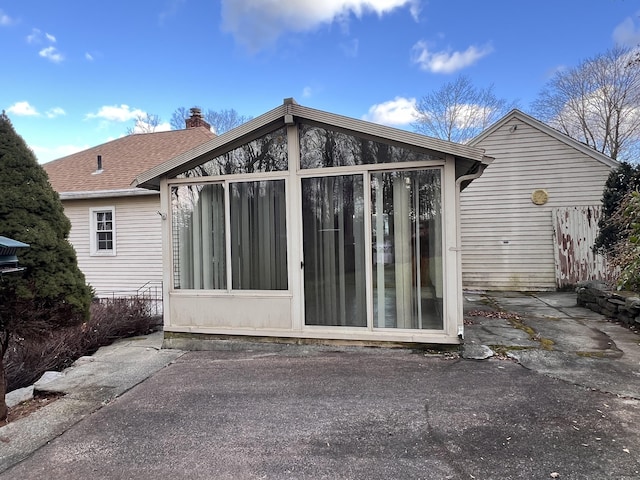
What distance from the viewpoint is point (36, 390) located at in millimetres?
3885

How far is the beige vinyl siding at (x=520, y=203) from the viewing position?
927cm

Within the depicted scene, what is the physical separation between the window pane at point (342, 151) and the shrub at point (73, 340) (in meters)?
3.24

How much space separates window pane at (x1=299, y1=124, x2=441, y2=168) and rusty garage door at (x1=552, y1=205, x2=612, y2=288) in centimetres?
651

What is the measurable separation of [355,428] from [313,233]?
8.30 feet

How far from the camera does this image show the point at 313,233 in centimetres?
488

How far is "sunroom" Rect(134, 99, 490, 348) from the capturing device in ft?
15.0

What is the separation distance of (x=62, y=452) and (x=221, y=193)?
10.9 ft

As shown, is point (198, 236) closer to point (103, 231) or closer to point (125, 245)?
point (125, 245)

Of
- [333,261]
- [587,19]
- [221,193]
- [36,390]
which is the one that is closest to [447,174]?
[333,261]

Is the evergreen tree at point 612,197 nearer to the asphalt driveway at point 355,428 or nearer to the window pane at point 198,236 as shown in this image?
the asphalt driveway at point 355,428

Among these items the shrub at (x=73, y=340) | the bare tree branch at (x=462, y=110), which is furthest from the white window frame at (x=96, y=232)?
the bare tree branch at (x=462, y=110)

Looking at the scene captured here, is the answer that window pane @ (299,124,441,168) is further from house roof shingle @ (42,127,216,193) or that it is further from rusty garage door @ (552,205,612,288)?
rusty garage door @ (552,205,612,288)

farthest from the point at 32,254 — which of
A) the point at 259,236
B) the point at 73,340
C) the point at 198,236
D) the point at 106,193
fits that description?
the point at 106,193

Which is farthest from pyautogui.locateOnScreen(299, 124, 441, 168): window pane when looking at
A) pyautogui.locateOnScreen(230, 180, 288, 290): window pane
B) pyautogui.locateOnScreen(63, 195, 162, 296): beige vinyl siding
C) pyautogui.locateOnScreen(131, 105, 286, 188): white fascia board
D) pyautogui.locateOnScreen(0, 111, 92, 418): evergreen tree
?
pyautogui.locateOnScreen(63, 195, 162, 296): beige vinyl siding
